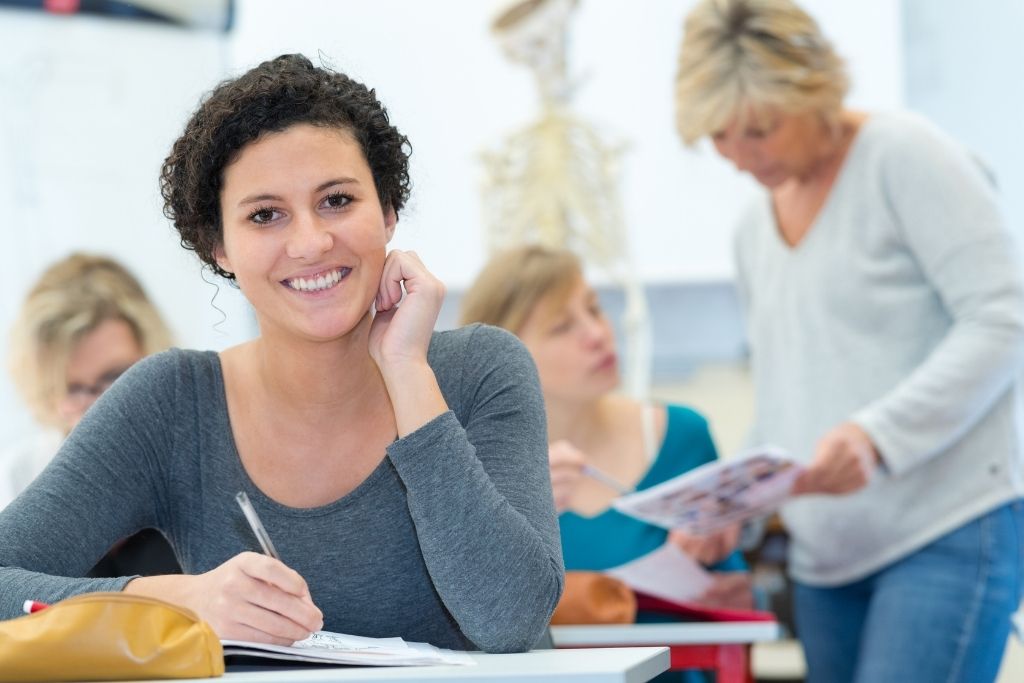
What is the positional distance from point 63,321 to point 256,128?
1.27 meters

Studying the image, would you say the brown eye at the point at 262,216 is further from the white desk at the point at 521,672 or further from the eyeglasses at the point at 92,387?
the eyeglasses at the point at 92,387

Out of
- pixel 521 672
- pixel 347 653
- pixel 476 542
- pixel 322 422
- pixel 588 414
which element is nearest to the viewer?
pixel 521 672

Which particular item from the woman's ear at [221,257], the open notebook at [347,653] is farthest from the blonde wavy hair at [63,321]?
the open notebook at [347,653]

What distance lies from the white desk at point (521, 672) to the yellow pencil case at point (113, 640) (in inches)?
1.3

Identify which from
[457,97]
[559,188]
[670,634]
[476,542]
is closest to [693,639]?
[670,634]

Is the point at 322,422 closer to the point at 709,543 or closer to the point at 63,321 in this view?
the point at 709,543

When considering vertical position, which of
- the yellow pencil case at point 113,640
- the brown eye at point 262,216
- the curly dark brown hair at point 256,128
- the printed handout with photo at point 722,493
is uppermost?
the curly dark brown hair at point 256,128

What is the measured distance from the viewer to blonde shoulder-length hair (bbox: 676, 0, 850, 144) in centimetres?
225

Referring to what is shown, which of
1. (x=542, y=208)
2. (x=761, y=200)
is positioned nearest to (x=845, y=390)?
(x=761, y=200)

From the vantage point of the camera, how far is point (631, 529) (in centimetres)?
247

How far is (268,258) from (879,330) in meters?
1.17

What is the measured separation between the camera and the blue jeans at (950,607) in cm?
201

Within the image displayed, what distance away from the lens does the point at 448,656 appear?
1.22 m

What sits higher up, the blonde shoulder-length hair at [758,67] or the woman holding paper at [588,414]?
the blonde shoulder-length hair at [758,67]
